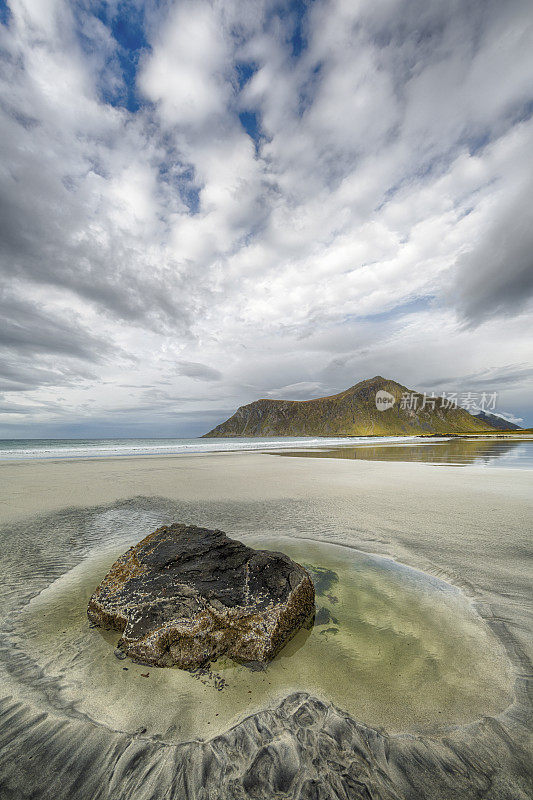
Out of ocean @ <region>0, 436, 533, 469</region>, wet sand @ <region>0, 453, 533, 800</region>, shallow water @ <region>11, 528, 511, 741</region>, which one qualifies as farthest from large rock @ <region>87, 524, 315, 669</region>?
ocean @ <region>0, 436, 533, 469</region>

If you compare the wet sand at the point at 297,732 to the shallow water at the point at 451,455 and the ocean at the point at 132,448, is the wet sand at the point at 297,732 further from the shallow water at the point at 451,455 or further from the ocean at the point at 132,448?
the ocean at the point at 132,448

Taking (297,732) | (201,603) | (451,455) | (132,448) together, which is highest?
(132,448)

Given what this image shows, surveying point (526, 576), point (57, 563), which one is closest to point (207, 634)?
point (57, 563)

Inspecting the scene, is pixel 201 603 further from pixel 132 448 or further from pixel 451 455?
pixel 132 448

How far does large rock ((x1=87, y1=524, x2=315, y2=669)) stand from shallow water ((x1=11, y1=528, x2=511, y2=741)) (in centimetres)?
17

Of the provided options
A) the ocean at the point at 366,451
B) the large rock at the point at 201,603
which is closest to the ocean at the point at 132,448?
the ocean at the point at 366,451

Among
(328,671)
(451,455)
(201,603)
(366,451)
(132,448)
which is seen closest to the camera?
(328,671)

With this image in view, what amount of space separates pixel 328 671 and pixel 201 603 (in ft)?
5.20

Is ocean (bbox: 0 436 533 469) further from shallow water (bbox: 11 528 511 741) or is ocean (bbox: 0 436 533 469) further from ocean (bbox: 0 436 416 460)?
shallow water (bbox: 11 528 511 741)

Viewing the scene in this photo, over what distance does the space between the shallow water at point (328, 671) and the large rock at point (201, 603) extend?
17 cm

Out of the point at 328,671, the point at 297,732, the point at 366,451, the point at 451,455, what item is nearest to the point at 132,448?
the point at 366,451

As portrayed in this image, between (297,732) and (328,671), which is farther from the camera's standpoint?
(328,671)

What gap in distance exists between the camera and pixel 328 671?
123 inches

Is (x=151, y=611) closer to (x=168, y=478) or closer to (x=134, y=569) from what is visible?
(x=134, y=569)
